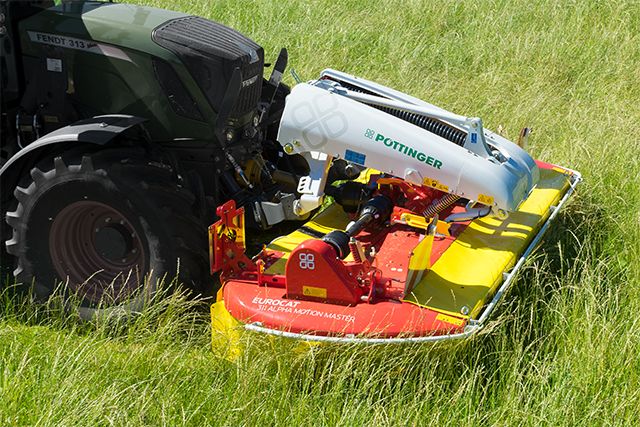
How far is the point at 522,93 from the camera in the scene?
24.9 ft

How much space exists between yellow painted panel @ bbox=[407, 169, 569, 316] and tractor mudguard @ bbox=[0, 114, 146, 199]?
162cm

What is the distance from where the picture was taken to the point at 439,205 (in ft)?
14.5

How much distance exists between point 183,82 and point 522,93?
4.07 meters

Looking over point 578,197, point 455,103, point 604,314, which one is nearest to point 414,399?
point 604,314

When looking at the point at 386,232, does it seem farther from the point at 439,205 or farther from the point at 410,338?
the point at 410,338

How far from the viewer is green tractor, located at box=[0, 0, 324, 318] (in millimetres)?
4145

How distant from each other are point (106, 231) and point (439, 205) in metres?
1.70

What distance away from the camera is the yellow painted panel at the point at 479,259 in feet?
12.8

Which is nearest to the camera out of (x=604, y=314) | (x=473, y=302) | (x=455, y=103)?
(x=473, y=302)

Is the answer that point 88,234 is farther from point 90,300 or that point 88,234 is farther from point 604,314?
point 604,314

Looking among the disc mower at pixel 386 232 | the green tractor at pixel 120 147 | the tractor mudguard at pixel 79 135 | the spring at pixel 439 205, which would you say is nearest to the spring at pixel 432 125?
the disc mower at pixel 386 232

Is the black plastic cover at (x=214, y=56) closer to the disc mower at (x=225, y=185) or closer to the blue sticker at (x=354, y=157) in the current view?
the disc mower at (x=225, y=185)

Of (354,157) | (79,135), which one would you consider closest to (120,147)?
(79,135)

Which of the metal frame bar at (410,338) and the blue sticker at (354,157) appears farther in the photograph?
the blue sticker at (354,157)
